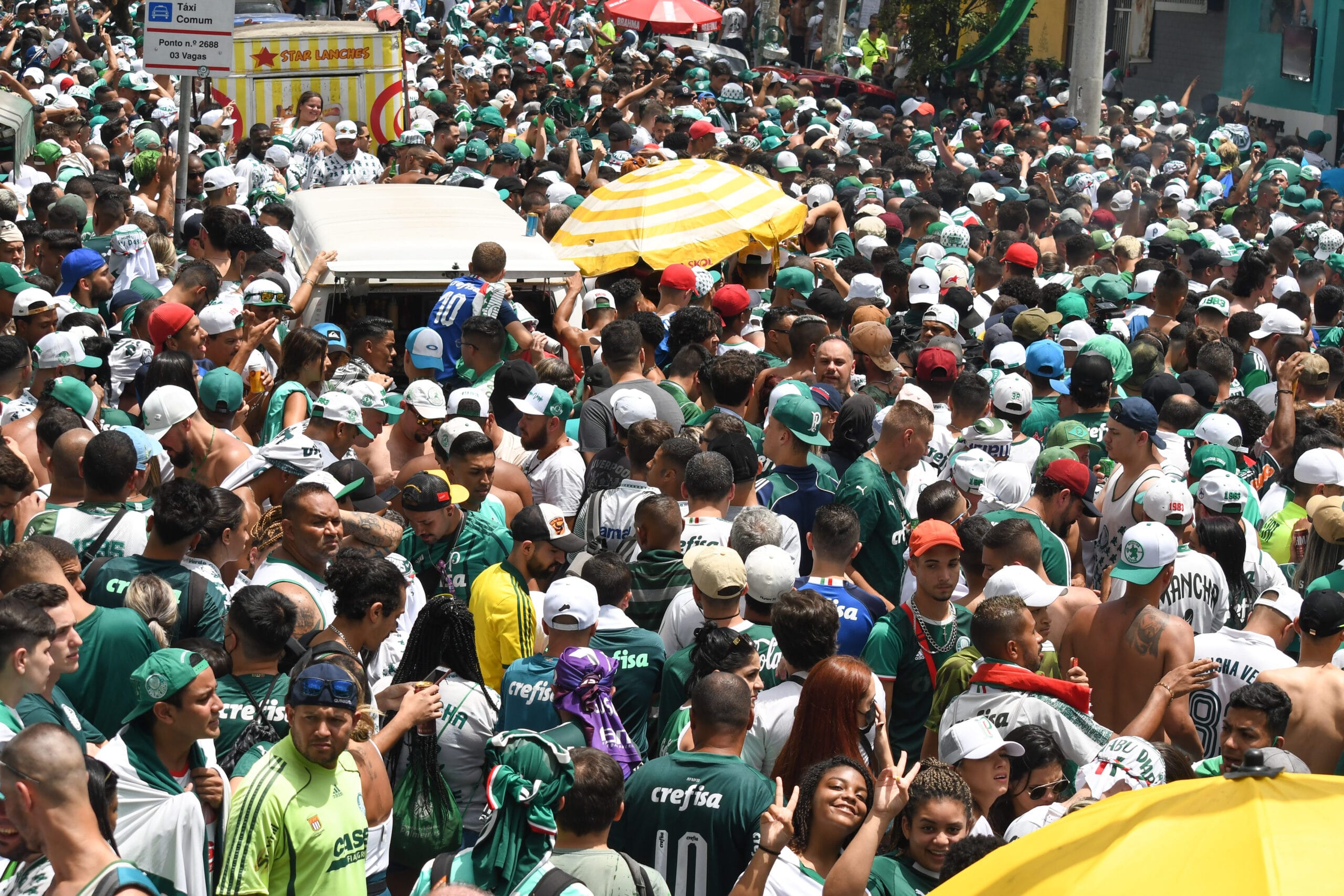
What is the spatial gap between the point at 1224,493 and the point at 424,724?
12.7ft

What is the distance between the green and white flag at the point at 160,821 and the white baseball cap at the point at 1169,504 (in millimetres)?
4099

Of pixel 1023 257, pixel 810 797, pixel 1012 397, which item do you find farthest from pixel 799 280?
pixel 810 797

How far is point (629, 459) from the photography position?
22.6 feet

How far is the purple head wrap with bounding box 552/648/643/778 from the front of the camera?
15.8 feet

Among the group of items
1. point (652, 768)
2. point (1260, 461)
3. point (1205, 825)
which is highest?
point (1205, 825)

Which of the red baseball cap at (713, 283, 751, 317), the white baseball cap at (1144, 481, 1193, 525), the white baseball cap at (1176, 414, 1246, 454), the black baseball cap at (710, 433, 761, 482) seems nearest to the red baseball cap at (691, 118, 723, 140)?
the red baseball cap at (713, 283, 751, 317)

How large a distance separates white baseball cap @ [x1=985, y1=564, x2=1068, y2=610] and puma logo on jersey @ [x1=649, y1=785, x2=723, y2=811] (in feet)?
5.48

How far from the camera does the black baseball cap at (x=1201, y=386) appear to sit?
8367 mm

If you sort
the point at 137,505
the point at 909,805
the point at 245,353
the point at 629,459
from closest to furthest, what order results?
1. the point at 909,805
2. the point at 137,505
3. the point at 629,459
4. the point at 245,353

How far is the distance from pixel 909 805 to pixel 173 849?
198cm

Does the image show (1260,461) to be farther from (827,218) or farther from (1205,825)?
(1205,825)

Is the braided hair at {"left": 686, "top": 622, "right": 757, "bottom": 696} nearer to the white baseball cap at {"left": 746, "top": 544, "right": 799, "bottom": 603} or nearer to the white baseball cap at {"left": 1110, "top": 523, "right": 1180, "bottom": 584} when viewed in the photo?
the white baseball cap at {"left": 746, "top": 544, "right": 799, "bottom": 603}

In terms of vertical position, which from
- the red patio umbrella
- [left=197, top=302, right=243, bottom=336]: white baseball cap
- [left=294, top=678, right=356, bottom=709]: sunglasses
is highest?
the red patio umbrella

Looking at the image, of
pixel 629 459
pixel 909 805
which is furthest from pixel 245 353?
pixel 909 805
